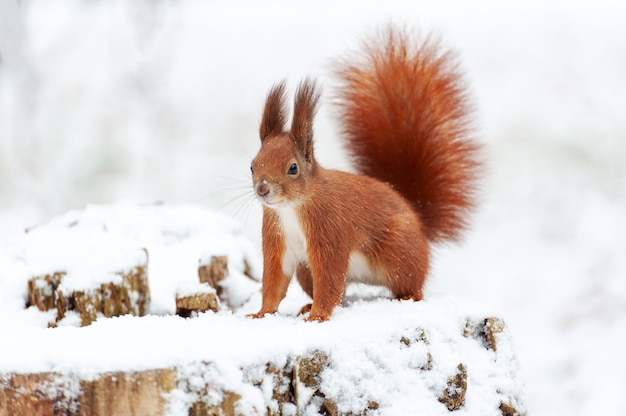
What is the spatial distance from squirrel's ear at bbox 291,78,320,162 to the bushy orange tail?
0.42m

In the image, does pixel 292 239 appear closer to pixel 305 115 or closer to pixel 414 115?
pixel 305 115

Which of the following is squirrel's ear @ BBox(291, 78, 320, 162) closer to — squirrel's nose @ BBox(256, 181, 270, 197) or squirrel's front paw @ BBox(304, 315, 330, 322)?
squirrel's nose @ BBox(256, 181, 270, 197)

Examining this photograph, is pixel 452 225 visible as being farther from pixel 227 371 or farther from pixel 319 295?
pixel 227 371

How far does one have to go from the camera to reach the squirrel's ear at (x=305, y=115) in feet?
5.31

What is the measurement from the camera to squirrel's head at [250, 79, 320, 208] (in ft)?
5.14

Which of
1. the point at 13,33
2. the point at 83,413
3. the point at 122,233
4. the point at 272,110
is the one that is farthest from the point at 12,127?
the point at 83,413

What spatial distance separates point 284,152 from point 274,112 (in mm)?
140

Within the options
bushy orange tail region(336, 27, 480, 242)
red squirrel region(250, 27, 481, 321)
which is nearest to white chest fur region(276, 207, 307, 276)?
red squirrel region(250, 27, 481, 321)

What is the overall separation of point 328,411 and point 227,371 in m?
0.20

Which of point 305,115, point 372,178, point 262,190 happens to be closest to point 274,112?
point 305,115

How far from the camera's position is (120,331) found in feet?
4.71

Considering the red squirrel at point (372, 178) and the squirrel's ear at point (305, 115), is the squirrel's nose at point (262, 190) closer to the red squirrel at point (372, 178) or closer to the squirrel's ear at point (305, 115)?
the red squirrel at point (372, 178)

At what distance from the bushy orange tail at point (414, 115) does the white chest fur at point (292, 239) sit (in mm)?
456

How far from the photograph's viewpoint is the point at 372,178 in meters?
1.98
